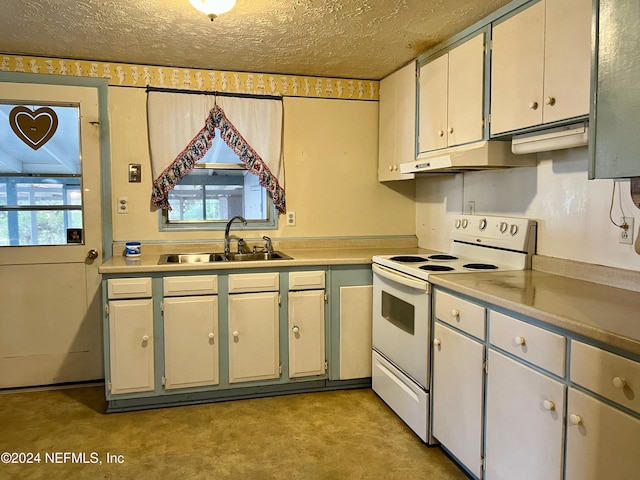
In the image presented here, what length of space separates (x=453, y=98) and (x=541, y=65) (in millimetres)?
674

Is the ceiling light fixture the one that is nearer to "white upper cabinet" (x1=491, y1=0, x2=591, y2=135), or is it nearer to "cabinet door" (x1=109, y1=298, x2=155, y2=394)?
"white upper cabinet" (x1=491, y1=0, x2=591, y2=135)

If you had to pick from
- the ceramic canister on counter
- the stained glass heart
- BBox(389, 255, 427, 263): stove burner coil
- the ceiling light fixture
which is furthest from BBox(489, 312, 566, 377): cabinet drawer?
the stained glass heart

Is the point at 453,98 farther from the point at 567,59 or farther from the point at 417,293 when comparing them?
the point at 417,293

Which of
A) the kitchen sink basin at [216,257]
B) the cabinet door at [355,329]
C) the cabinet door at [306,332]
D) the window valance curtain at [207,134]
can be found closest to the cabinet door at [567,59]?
the cabinet door at [355,329]

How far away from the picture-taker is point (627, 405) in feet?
4.31

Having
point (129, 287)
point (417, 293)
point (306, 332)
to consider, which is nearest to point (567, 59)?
point (417, 293)

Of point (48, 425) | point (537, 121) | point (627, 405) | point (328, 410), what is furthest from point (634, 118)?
point (48, 425)

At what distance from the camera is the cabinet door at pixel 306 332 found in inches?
120

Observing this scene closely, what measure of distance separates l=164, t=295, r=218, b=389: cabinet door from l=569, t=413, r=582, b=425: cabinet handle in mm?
2002

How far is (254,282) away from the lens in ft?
9.77

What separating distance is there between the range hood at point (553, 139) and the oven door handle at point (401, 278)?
31.6 inches

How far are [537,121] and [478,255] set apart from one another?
0.99 m

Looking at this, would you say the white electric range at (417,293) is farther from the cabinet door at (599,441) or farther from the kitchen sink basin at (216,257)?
the cabinet door at (599,441)

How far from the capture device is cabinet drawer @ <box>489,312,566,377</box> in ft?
5.14
